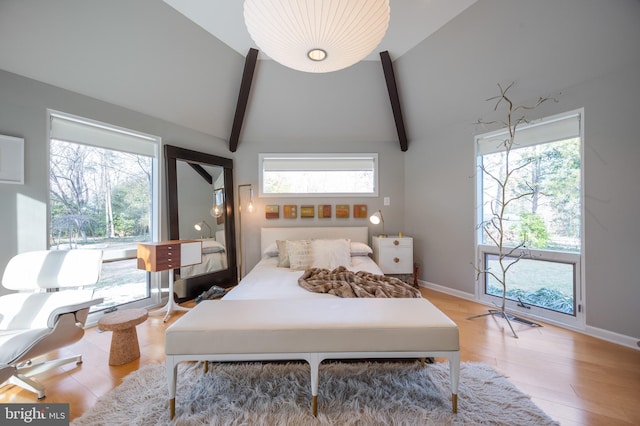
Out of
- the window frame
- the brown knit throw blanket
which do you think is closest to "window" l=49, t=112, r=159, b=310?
the window frame

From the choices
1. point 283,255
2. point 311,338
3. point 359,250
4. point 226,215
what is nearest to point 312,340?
point 311,338

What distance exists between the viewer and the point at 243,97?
3477mm

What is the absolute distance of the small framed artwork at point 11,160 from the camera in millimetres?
1972

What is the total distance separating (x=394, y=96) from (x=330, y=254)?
239 centimetres

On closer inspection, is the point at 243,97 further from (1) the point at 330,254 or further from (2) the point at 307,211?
(1) the point at 330,254

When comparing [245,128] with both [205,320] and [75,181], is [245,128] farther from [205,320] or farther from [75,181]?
[205,320]

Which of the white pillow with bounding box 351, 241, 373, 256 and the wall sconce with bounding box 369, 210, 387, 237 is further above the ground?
the wall sconce with bounding box 369, 210, 387, 237

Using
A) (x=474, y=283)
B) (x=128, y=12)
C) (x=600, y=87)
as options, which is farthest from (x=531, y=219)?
(x=128, y=12)

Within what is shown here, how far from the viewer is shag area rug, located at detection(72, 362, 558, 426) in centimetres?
133

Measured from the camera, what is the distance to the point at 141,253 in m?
2.55

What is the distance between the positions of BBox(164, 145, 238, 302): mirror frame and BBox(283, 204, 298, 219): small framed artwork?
839 mm

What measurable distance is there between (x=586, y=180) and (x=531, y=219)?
593 mm

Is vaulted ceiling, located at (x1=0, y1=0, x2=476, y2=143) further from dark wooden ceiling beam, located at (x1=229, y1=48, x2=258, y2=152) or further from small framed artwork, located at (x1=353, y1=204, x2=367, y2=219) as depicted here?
small framed artwork, located at (x1=353, y1=204, x2=367, y2=219)

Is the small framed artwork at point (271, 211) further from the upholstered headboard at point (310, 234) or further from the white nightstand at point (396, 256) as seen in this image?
the white nightstand at point (396, 256)
